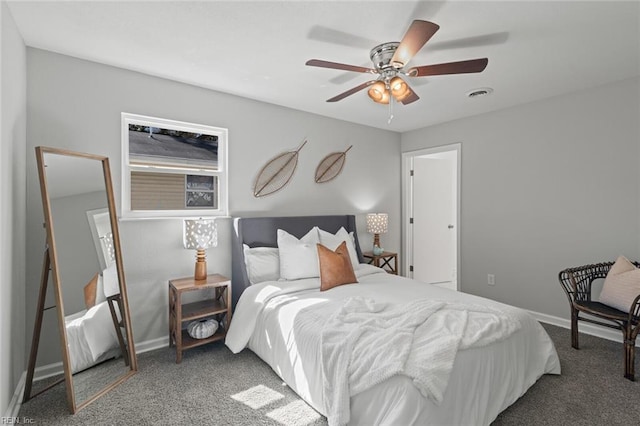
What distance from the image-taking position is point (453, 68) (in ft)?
6.68

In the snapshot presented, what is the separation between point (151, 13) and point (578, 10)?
2699mm

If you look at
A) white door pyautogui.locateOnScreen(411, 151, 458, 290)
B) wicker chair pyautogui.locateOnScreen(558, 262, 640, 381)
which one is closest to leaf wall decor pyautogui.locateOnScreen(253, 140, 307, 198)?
white door pyautogui.locateOnScreen(411, 151, 458, 290)

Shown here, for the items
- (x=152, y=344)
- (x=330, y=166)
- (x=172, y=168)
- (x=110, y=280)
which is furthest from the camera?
(x=330, y=166)

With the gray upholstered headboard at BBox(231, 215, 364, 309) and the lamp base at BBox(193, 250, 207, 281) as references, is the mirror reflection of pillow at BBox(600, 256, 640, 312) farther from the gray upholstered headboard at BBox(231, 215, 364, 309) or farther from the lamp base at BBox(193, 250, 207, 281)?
the lamp base at BBox(193, 250, 207, 281)

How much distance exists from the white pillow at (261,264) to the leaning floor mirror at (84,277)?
109cm

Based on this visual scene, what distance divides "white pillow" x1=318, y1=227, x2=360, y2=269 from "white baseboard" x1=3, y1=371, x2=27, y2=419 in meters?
2.67

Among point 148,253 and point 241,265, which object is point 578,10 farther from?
point 148,253

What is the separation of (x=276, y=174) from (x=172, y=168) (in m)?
1.15

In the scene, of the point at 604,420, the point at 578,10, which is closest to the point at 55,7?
the point at 578,10

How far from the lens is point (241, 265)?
10.6 feet

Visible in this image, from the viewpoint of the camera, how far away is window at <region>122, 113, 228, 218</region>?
9.62 feet

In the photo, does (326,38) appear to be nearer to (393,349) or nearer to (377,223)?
(393,349)

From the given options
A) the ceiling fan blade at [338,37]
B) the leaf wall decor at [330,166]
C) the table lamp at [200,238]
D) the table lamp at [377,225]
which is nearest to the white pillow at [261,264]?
the table lamp at [200,238]

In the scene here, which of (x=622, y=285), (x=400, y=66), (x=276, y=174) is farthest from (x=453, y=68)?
(x=622, y=285)
